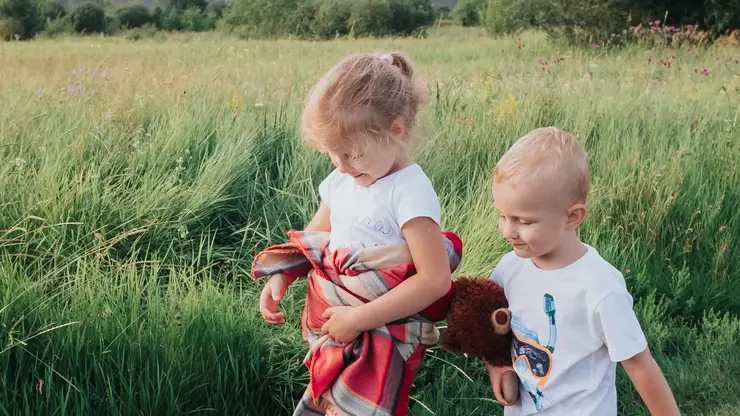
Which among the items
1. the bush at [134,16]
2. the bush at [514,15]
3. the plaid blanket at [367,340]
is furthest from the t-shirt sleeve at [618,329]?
the bush at [134,16]

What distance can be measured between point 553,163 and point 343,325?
68cm

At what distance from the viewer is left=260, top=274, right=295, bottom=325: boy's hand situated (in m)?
2.19

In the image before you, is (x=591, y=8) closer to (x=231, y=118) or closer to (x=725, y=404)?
(x=231, y=118)

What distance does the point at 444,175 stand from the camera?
157 inches

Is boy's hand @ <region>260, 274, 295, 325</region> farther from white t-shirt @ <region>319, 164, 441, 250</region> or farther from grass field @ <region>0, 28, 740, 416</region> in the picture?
grass field @ <region>0, 28, 740, 416</region>

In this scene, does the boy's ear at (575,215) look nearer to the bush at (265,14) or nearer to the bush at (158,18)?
the bush at (265,14)

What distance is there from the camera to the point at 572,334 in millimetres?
1749

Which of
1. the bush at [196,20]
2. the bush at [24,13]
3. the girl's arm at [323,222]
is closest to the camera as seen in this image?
the girl's arm at [323,222]

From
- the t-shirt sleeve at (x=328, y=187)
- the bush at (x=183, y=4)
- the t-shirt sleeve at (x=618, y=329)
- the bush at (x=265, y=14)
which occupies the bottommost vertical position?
the bush at (x=183, y=4)

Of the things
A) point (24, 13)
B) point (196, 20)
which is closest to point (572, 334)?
point (24, 13)

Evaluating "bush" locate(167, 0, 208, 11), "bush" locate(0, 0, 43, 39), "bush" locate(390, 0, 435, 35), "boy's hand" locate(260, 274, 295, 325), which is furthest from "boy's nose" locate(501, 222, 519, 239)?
"bush" locate(167, 0, 208, 11)

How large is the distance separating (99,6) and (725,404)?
40.7 m

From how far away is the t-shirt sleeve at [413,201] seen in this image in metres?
1.80

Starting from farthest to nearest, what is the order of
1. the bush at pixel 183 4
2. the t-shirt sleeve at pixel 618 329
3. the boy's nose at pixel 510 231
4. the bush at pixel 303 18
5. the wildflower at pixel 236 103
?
the bush at pixel 183 4
the bush at pixel 303 18
the wildflower at pixel 236 103
the boy's nose at pixel 510 231
the t-shirt sleeve at pixel 618 329
